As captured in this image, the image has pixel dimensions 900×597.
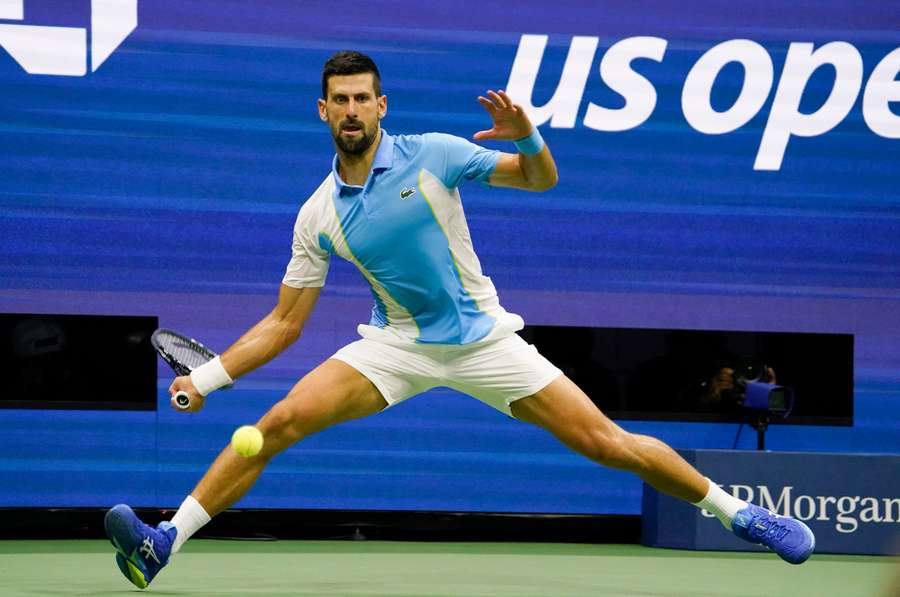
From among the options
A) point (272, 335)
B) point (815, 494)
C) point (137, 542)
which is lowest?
point (815, 494)

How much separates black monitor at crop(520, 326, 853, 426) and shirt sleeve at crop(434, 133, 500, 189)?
2766 mm

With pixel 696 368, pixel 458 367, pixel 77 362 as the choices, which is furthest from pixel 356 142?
pixel 696 368

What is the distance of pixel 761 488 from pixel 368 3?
3.35 m

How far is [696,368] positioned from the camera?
8320 millimetres

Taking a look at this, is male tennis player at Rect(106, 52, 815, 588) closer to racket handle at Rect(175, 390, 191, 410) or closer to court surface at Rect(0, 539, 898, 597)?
racket handle at Rect(175, 390, 191, 410)

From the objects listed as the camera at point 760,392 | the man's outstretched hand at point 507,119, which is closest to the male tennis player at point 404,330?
the man's outstretched hand at point 507,119

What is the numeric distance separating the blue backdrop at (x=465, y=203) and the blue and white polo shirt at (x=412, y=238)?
8.18 feet

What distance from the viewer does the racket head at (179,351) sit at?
18.2ft

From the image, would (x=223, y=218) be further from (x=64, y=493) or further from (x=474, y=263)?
(x=474, y=263)

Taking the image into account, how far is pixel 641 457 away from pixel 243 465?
1.47m

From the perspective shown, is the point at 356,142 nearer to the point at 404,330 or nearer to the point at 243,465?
the point at 404,330

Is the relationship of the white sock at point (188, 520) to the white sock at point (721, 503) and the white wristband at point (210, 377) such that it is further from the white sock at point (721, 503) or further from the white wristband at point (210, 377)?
the white sock at point (721, 503)

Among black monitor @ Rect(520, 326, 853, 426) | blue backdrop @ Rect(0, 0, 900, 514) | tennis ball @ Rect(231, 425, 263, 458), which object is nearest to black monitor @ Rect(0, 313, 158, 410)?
blue backdrop @ Rect(0, 0, 900, 514)

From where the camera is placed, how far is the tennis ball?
5.23 metres
